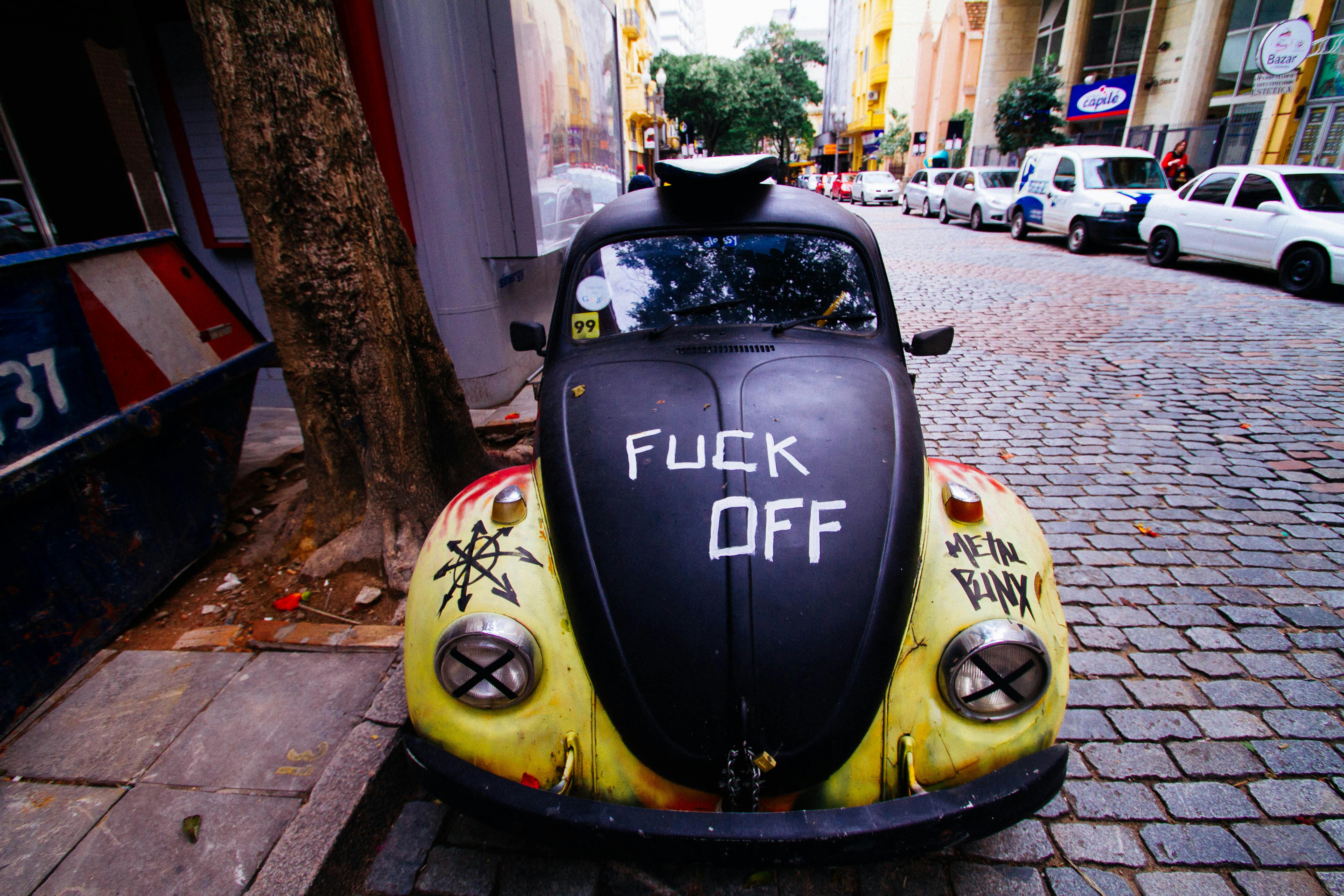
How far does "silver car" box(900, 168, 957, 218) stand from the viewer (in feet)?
70.9

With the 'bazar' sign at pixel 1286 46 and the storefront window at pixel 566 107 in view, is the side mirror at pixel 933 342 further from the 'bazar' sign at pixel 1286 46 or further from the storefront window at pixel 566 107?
the 'bazar' sign at pixel 1286 46

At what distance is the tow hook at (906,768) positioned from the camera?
66.7 inches

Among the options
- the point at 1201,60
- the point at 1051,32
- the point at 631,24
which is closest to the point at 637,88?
the point at 631,24

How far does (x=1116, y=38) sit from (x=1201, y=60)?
235 inches

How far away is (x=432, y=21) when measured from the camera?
509 cm

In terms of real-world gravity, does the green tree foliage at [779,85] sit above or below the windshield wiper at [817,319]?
above

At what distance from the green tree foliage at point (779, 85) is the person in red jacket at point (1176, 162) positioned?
39225mm

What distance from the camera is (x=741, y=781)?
64.4 inches

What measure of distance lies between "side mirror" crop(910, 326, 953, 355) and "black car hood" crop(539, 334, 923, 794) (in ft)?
2.63

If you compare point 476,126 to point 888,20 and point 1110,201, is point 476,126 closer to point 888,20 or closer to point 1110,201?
point 1110,201

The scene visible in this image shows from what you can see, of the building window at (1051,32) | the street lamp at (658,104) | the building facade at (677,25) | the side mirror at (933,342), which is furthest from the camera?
the building facade at (677,25)

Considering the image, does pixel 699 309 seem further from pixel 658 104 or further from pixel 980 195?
pixel 658 104

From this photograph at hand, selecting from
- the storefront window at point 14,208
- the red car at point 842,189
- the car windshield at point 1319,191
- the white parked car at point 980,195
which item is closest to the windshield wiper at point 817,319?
the storefront window at point 14,208

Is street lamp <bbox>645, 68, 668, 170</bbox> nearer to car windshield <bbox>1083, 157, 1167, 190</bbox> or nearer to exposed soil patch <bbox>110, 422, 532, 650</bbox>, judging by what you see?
car windshield <bbox>1083, 157, 1167, 190</bbox>
